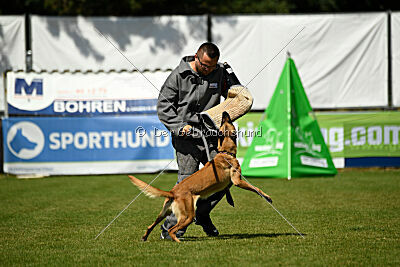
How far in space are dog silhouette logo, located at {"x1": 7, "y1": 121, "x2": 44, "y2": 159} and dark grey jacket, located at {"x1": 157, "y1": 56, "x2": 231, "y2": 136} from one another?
27.5 feet

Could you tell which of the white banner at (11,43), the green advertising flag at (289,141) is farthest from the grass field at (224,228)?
the white banner at (11,43)

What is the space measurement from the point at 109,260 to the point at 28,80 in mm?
9848

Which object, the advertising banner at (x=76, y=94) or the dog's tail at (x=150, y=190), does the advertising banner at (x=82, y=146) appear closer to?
the advertising banner at (x=76, y=94)

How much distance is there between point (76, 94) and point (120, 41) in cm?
297

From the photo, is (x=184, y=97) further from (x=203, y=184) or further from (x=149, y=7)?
(x=149, y=7)

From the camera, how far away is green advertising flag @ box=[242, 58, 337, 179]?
38.8 feet


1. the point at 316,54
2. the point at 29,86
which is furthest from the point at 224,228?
the point at 316,54

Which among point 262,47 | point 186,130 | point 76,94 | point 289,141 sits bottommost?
point 186,130

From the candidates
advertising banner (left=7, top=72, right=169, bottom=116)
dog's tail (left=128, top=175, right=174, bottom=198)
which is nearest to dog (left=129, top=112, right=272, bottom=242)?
dog's tail (left=128, top=175, right=174, bottom=198)

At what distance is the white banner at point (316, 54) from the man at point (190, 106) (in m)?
9.91

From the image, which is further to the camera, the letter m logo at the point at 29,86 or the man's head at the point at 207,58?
the letter m logo at the point at 29,86

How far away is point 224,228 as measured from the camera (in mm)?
7125

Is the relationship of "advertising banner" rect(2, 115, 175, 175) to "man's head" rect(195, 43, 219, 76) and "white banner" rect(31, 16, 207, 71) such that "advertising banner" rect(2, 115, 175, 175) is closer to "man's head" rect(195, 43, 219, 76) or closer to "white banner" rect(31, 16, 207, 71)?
"white banner" rect(31, 16, 207, 71)

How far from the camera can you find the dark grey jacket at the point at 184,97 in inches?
247
